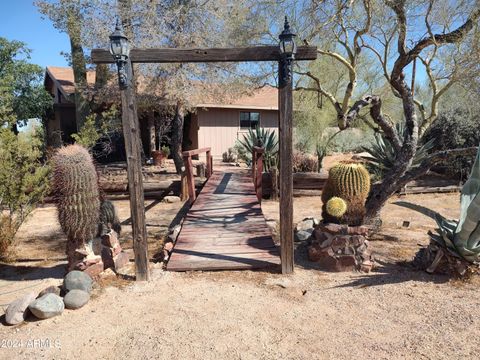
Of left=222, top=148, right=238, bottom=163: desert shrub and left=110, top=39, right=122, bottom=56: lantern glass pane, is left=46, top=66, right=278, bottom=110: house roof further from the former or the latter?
left=110, top=39, right=122, bottom=56: lantern glass pane

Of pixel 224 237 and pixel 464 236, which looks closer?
pixel 464 236

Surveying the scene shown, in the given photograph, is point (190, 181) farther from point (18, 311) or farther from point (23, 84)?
point (23, 84)

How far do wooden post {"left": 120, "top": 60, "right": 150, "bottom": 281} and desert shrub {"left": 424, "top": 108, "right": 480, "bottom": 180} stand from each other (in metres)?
9.89

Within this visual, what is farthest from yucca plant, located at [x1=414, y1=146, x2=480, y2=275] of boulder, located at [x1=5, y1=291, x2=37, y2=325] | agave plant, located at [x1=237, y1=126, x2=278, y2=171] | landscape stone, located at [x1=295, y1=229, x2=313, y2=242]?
agave plant, located at [x1=237, y1=126, x2=278, y2=171]

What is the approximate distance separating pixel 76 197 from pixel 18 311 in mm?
1249

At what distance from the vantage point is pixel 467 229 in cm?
372

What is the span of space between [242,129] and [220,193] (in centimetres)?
1007

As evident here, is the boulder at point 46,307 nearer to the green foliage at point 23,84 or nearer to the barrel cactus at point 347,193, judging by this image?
the barrel cactus at point 347,193

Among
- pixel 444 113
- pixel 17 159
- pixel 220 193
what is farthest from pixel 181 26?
pixel 444 113

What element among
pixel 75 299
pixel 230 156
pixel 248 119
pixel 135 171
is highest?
pixel 248 119

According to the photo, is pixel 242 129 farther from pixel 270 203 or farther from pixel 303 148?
pixel 270 203

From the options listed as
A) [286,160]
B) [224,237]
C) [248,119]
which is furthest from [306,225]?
[248,119]

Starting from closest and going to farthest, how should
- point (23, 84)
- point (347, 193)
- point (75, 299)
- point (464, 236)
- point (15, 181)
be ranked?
point (75, 299)
point (464, 236)
point (347, 193)
point (15, 181)
point (23, 84)

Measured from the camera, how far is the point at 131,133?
3922mm
